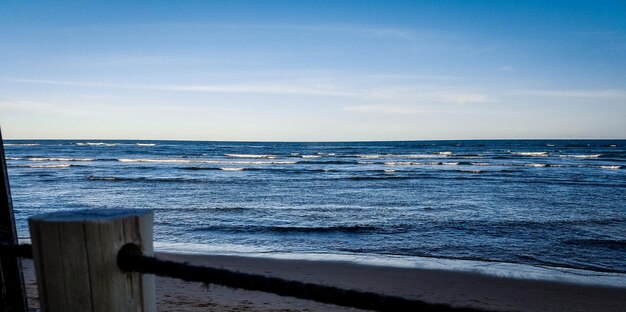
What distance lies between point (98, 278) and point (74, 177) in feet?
80.6

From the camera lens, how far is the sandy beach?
194 inches

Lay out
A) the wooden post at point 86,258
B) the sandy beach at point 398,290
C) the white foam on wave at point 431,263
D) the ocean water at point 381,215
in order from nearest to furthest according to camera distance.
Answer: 1. the wooden post at point 86,258
2. the sandy beach at point 398,290
3. the white foam on wave at point 431,263
4. the ocean water at point 381,215

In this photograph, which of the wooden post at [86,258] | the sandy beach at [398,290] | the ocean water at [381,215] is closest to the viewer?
the wooden post at [86,258]

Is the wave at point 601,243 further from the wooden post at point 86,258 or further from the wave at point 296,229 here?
the wooden post at point 86,258

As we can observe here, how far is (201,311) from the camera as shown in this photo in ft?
15.3

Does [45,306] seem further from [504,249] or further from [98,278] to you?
[504,249]

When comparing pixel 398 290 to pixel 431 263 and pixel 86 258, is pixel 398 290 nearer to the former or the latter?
pixel 431 263

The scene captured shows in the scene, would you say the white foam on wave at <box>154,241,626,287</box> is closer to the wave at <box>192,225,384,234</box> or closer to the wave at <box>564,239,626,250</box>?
the wave at <box>192,225,384,234</box>

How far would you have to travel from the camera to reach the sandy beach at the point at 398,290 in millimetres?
4930

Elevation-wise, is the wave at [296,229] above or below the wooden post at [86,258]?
below

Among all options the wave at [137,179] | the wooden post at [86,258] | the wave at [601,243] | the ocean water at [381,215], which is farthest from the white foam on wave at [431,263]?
the wave at [137,179]

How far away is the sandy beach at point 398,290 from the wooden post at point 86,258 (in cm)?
346

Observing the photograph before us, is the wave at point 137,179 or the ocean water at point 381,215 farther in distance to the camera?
the wave at point 137,179

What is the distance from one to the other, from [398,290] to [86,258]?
16.7ft
